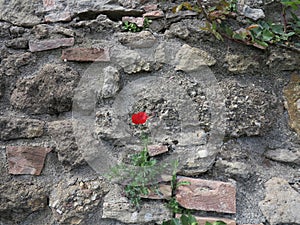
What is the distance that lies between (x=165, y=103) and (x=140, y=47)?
196 mm

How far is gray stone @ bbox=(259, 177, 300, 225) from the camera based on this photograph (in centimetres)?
100

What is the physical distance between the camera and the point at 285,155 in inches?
41.6

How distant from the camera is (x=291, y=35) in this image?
1098 mm

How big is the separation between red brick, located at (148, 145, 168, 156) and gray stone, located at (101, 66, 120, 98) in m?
0.20

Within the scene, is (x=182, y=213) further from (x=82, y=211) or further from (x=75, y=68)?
(x=75, y=68)

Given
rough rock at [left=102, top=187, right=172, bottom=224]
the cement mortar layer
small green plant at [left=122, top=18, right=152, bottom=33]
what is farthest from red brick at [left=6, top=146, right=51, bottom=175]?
small green plant at [left=122, top=18, right=152, bottom=33]

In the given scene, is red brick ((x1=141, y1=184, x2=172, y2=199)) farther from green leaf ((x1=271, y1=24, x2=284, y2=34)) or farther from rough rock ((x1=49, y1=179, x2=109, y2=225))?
green leaf ((x1=271, y1=24, x2=284, y2=34))

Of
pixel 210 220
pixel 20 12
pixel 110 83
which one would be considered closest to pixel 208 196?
pixel 210 220

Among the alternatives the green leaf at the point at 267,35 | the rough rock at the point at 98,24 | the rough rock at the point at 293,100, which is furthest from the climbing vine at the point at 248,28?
the rough rock at the point at 98,24

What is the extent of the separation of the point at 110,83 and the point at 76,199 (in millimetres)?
350

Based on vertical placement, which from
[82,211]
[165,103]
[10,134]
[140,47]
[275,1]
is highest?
[275,1]

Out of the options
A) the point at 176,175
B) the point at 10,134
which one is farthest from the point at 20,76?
the point at 176,175

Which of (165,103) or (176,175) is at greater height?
(165,103)

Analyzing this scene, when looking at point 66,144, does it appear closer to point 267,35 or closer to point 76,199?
point 76,199
